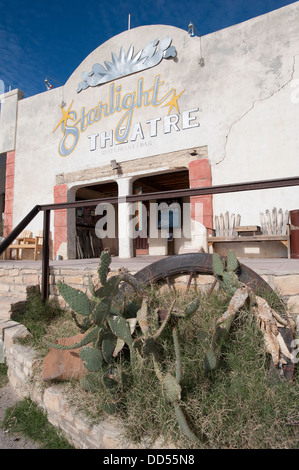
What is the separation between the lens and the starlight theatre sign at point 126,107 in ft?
20.3

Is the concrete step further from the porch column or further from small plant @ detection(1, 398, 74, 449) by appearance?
the porch column

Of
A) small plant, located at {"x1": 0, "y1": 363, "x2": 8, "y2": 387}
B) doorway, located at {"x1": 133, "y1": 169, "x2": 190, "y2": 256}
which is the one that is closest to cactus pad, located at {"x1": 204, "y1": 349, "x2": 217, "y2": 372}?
small plant, located at {"x1": 0, "y1": 363, "x2": 8, "y2": 387}

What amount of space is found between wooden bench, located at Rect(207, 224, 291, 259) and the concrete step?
10.7 feet

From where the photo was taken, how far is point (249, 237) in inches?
195

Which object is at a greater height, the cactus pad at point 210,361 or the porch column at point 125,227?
the porch column at point 125,227

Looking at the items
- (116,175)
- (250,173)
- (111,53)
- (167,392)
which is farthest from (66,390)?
(111,53)

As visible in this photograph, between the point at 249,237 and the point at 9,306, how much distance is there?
3.76 metres

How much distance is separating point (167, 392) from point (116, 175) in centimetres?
580

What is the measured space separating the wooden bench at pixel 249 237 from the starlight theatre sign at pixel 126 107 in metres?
2.34

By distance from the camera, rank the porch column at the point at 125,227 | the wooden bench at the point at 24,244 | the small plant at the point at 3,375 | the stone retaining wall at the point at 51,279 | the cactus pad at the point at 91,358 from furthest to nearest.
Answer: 1. the wooden bench at the point at 24,244
2. the porch column at the point at 125,227
3. the stone retaining wall at the point at 51,279
4. the small plant at the point at 3,375
5. the cactus pad at the point at 91,358

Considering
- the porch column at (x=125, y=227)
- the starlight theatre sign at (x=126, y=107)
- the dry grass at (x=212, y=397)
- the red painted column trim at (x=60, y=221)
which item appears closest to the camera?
the dry grass at (x=212, y=397)

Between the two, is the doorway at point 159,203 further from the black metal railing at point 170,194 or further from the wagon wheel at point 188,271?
the wagon wheel at point 188,271

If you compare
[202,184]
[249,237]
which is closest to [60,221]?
[202,184]

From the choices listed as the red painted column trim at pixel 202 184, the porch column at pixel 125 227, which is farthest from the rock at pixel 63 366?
the porch column at pixel 125 227
